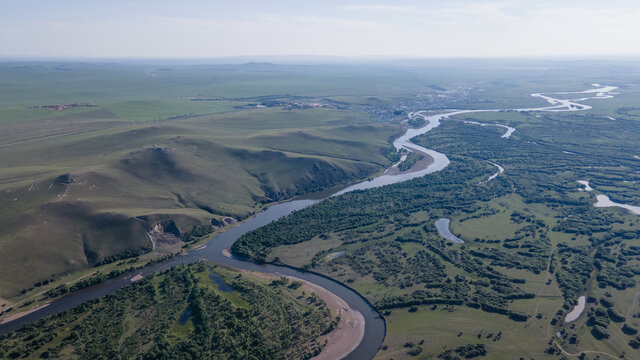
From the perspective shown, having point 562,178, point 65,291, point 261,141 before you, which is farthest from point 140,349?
point 562,178

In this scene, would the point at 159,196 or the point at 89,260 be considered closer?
the point at 89,260

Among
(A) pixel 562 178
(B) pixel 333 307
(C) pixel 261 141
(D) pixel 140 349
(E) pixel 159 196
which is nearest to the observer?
(D) pixel 140 349

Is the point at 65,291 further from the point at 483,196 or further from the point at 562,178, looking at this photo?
the point at 562,178

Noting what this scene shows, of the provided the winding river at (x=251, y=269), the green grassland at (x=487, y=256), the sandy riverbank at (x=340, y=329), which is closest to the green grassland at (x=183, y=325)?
the sandy riverbank at (x=340, y=329)

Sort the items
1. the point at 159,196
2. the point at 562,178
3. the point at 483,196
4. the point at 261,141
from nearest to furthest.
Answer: the point at 159,196
the point at 483,196
the point at 562,178
the point at 261,141

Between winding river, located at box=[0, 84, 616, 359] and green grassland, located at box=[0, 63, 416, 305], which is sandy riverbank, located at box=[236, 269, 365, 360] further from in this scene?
green grassland, located at box=[0, 63, 416, 305]

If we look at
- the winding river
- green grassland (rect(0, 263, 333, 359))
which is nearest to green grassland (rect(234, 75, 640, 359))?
the winding river

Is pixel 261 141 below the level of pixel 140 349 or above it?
above
